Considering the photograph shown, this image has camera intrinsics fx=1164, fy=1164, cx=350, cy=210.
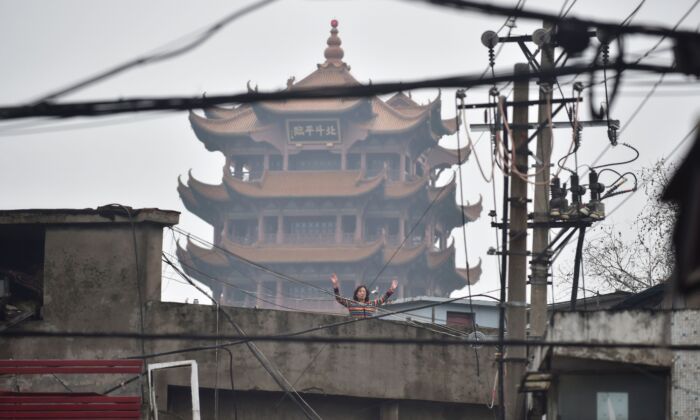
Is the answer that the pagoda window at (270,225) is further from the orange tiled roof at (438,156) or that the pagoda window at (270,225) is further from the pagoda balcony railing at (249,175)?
the orange tiled roof at (438,156)

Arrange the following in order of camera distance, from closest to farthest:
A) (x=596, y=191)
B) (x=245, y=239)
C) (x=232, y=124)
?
(x=596, y=191)
(x=232, y=124)
(x=245, y=239)

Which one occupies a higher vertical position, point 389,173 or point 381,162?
point 381,162

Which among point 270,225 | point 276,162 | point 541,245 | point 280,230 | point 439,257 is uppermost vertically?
point 276,162

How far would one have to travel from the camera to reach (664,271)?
33312mm

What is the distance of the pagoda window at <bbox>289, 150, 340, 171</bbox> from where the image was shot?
65.1 m

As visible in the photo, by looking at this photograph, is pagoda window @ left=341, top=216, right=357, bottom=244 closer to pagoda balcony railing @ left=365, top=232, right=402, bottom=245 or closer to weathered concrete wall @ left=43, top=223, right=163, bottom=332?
pagoda balcony railing @ left=365, top=232, right=402, bottom=245

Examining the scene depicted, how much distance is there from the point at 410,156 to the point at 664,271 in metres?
33.9

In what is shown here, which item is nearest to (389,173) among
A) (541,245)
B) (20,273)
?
(20,273)

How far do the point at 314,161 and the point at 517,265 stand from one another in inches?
2021

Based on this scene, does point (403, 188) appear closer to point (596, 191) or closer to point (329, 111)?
point (329, 111)

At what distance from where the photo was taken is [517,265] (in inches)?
569

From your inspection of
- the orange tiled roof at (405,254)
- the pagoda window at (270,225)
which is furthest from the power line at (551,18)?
the pagoda window at (270,225)

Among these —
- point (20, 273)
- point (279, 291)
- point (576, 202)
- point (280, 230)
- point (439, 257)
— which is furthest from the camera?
point (280, 230)

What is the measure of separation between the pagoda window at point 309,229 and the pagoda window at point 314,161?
2879 millimetres
